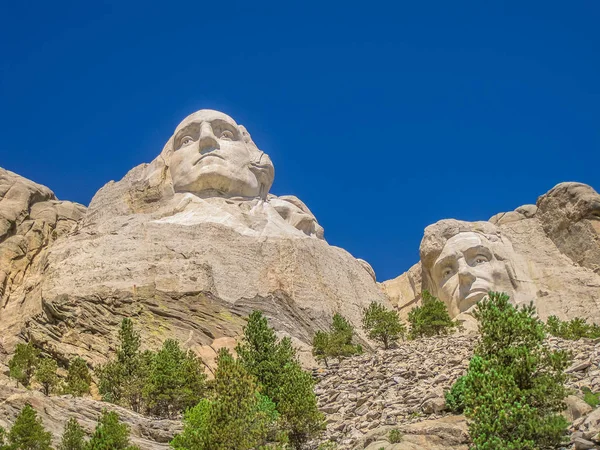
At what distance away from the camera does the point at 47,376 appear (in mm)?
31812

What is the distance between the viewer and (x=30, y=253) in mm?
48781

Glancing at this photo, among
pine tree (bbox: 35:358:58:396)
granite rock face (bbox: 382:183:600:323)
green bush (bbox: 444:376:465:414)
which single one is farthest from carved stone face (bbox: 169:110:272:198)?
green bush (bbox: 444:376:465:414)

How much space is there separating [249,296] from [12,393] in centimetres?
1506

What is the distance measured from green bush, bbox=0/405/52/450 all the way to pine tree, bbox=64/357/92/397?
6568 mm

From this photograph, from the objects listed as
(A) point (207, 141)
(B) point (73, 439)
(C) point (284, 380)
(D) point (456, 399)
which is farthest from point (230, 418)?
(A) point (207, 141)

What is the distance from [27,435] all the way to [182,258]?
19.0 m

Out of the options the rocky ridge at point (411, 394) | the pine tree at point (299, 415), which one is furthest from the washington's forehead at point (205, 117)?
the pine tree at point (299, 415)

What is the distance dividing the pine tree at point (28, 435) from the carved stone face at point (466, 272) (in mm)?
25761

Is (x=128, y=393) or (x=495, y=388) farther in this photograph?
(x=128, y=393)

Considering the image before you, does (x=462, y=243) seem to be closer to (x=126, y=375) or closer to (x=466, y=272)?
(x=466, y=272)

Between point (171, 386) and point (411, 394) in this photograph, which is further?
point (171, 386)

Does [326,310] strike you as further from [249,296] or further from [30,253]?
[30,253]

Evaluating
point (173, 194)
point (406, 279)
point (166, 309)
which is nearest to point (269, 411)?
point (166, 309)

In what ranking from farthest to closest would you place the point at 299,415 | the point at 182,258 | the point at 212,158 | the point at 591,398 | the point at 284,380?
the point at 212,158
the point at 182,258
the point at 284,380
the point at 299,415
the point at 591,398
